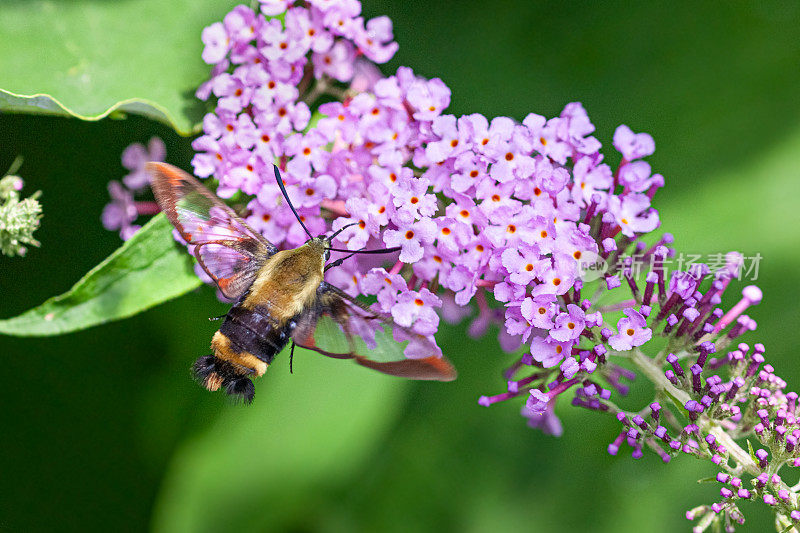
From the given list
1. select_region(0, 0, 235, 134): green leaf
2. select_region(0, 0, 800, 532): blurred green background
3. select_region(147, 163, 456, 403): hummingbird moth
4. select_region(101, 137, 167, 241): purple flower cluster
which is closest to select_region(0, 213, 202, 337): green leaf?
select_region(147, 163, 456, 403): hummingbird moth

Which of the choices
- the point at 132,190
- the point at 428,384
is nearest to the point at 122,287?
the point at 132,190

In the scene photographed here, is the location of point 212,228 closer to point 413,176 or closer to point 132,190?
point 413,176

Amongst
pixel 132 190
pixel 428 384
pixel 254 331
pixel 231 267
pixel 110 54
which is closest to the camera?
pixel 254 331

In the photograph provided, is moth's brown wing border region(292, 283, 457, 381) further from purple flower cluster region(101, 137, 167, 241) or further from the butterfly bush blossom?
purple flower cluster region(101, 137, 167, 241)

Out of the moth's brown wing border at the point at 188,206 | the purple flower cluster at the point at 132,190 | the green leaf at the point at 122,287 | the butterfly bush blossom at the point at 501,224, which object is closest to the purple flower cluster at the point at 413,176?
the butterfly bush blossom at the point at 501,224

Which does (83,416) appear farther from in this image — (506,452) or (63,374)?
(506,452)

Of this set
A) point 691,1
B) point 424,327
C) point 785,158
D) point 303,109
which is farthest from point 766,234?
point 303,109
